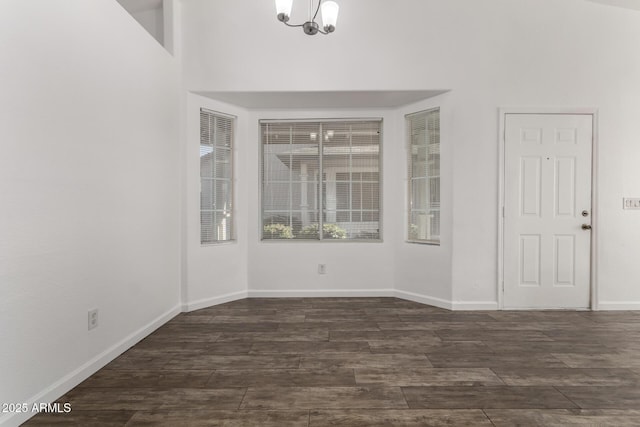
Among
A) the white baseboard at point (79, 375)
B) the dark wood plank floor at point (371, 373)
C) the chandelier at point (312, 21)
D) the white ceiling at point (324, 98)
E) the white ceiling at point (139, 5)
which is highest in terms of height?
the white ceiling at point (139, 5)

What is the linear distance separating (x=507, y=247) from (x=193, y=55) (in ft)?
13.0

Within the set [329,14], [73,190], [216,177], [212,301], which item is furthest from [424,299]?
[73,190]

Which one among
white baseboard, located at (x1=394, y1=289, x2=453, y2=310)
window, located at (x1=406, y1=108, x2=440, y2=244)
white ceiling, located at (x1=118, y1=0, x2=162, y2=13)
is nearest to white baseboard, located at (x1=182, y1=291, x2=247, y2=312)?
white baseboard, located at (x1=394, y1=289, x2=453, y2=310)

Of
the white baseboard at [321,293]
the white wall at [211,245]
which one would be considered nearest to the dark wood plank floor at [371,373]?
the white wall at [211,245]

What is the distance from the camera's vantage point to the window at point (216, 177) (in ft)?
13.6

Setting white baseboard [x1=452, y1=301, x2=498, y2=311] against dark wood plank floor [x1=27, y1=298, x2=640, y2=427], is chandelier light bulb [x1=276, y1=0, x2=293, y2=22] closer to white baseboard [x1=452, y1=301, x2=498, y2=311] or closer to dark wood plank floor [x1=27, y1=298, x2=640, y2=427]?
dark wood plank floor [x1=27, y1=298, x2=640, y2=427]

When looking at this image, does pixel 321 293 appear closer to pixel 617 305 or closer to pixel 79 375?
pixel 79 375

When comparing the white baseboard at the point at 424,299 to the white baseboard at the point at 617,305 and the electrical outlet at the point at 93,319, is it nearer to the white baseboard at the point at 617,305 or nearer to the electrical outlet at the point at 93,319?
the white baseboard at the point at 617,305

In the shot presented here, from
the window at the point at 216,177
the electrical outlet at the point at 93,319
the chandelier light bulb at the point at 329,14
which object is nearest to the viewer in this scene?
the electrical outlet at the point at 93,319

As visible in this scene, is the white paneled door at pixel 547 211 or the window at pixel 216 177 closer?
the white paneled door at pixel 547 211

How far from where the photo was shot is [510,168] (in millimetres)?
3941

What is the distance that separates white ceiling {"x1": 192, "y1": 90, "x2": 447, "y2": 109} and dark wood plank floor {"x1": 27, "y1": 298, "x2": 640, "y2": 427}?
7.78 feet

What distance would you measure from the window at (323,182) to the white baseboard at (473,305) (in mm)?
1234

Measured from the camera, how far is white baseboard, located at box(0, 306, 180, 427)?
73.0 inches
